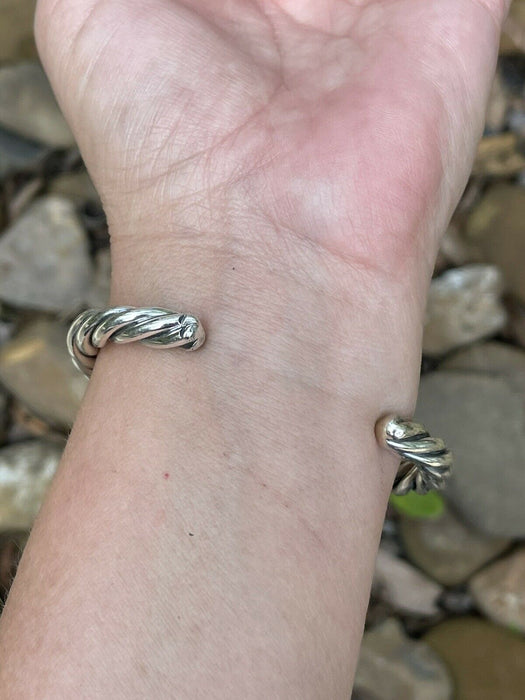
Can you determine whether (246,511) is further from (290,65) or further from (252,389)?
(290,65)

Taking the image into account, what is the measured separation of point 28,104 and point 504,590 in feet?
6.99

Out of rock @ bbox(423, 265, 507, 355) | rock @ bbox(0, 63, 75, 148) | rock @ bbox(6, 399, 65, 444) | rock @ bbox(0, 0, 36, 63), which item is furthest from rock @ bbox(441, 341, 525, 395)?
rock @ bbox(0, 0, 36, 63)

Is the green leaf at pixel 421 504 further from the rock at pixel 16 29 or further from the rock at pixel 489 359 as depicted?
the rock at pixel 16 29

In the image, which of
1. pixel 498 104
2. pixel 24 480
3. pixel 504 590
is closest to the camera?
pixel 504 590

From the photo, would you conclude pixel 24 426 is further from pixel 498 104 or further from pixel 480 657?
pixel 498 104

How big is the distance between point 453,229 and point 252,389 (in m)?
1.53

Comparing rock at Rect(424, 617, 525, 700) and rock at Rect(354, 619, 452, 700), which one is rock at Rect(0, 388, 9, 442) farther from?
rock at Rect(424, 617, 525, 700)

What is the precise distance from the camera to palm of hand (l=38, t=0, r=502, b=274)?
106 cm

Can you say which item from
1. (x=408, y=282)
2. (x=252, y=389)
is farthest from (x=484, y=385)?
(x=252, y=389)

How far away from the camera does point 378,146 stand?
3.55ft

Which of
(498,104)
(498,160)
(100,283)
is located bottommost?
(100,283)

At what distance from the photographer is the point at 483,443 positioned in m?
1.89

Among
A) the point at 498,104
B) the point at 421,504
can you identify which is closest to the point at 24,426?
the point at 421,504

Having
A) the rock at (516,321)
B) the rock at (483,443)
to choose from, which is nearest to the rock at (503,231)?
the rock at (516,321)
